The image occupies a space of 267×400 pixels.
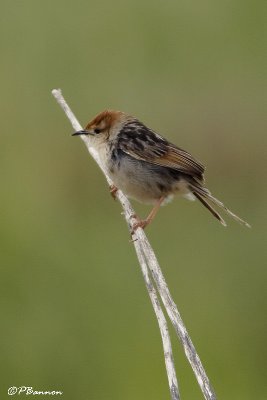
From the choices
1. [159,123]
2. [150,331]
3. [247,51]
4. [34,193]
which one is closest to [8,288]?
[150,331]

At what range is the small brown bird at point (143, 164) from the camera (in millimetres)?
8977

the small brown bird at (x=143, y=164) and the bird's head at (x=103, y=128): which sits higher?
the bird's head at (x=103, y=128)

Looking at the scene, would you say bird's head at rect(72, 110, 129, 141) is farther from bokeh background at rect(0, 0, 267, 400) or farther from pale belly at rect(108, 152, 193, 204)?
bokeh background at rect(0, 0, 267, 400)

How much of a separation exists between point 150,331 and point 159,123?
11.4 feet

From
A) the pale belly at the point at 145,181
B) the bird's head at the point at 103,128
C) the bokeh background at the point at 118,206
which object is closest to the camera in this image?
the pale belly at the point at 145,181

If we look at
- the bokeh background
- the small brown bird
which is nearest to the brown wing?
the small brown bird

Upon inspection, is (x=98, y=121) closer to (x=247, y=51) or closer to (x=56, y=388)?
(x=56, y=388)

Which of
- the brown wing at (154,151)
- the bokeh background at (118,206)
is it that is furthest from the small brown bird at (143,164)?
the bokeh background at (118,206)

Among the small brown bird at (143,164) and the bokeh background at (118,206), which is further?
the bokeh background at (118,206)

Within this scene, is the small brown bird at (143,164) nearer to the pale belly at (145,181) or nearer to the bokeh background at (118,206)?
the pale belly at (145,181)

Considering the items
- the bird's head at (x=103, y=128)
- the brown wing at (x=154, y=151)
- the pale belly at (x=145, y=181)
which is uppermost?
the bird's head at (x=103, y=128)

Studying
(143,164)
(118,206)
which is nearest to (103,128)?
(143,164)

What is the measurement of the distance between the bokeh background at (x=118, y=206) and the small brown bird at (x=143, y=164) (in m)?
1.49

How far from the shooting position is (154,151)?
29.9 feet
